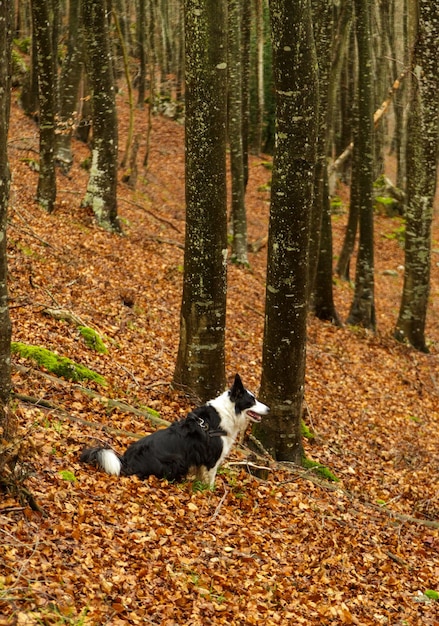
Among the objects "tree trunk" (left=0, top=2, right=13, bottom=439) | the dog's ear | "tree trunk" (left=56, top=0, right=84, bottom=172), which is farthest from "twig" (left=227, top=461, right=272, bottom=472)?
"tree trunk" (left=56, top=0, right=84, bottom=172)

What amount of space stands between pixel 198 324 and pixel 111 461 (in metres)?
2.83

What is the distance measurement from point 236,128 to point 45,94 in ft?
19.7

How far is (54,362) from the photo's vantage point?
892 centimetres

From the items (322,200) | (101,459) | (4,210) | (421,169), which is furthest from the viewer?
(421,169)

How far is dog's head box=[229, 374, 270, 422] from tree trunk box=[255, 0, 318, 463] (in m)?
0.76

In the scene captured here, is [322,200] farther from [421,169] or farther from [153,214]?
[153,214]

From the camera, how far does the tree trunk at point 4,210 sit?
4832 mm

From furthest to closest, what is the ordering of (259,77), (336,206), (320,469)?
(259,77)
(336,206)
(320,469)

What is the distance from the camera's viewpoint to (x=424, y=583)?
7586 mm

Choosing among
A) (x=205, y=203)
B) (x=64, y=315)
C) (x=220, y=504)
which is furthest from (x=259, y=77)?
(x=220, y=504)

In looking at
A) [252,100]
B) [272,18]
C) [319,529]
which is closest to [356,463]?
[319,529]

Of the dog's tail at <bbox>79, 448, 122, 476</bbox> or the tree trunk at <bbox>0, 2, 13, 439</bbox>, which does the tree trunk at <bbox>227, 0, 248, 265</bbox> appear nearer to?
the dog's tail at <bbox>79, 448, 122, 476</bbox>

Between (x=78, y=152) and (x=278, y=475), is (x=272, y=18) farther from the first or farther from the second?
(x=78, y=152)

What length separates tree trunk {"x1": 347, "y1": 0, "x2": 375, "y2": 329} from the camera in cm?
1638
